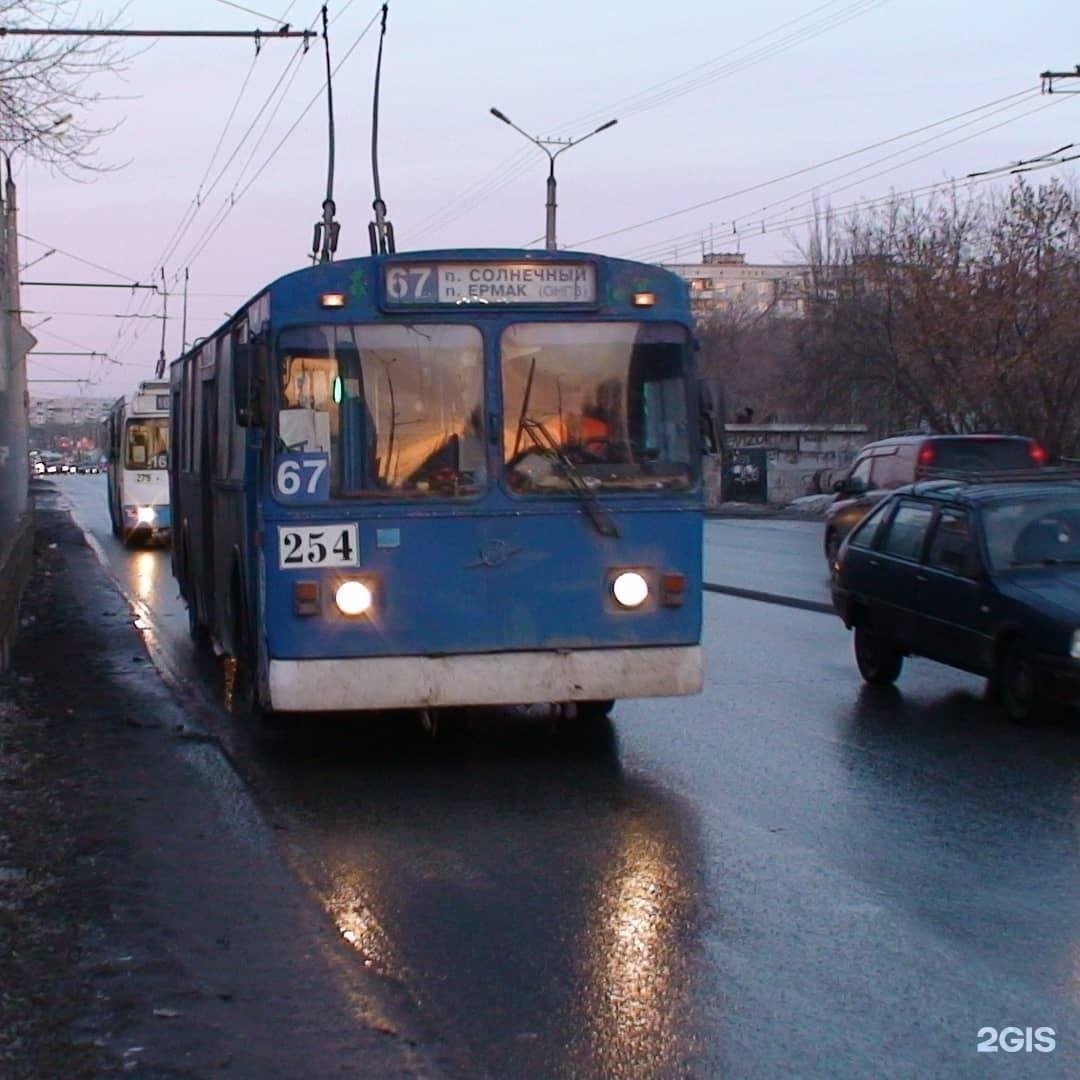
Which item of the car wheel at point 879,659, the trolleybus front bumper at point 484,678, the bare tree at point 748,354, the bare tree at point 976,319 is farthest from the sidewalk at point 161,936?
the bare tree at point 748,354

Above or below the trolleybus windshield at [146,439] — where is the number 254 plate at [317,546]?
below

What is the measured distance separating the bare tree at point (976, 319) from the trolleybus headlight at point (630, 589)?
106 ft

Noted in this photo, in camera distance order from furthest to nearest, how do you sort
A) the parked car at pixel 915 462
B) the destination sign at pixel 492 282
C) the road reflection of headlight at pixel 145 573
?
1. the road reflection of headlight at pixel 145 573
2. the parked car at pixel 915 462
3. the destination sign at pixel 492 282

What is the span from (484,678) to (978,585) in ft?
12.1

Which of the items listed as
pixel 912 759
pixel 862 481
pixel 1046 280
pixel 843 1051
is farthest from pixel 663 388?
pixel 1046 280

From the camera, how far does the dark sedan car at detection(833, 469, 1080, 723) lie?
35.3 feet

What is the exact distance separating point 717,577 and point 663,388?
45.3ft

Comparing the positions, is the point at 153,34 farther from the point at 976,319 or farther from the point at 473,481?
the point at 976,319

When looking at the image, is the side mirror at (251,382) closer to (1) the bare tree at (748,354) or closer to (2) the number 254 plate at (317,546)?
(2) the number 254 plate at (317,546)

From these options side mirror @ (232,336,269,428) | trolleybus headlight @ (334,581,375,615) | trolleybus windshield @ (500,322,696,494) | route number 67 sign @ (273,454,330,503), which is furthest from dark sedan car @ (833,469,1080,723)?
side mirror @ (232,336,269,428)

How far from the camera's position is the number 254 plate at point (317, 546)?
374 inches

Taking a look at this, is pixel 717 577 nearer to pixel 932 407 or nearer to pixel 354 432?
pixel 354 432

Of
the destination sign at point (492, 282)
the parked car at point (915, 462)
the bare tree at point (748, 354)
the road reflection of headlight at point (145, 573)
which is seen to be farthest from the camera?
the bare tree at point (748, 354)

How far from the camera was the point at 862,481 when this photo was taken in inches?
872
